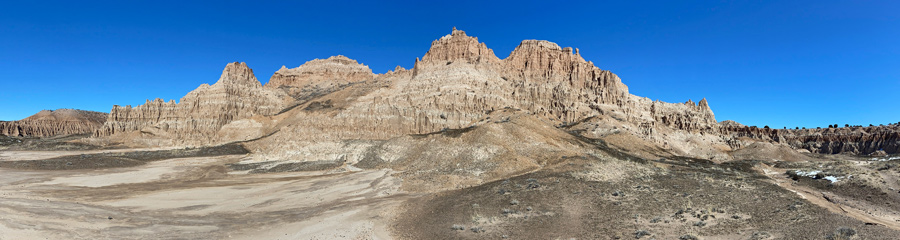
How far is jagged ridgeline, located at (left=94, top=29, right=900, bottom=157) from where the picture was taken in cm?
8169

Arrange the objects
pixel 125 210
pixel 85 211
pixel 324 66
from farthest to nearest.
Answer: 1. pixel 324 66
2. pixel 125 210
3. pixel 85 211

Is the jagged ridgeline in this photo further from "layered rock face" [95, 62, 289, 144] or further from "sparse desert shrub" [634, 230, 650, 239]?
"sparse desert shrub" [634, 230, 650, 239]

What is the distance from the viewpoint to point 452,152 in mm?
47031

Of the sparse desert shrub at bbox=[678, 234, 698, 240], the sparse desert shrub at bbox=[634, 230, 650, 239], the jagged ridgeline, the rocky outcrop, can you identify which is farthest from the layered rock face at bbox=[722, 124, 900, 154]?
the sparse desert shrub at bbox=[678, 234, 698, 240]

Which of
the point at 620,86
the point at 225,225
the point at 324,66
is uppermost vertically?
the point at 324,66

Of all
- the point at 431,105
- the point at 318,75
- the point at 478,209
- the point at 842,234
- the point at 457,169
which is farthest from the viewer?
the point at 318,75

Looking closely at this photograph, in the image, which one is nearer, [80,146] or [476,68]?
[80,146]

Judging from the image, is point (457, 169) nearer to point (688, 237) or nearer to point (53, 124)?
point (688, 237)

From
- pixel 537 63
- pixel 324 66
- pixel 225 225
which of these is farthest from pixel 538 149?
pixel 324 66

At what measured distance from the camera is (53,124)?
156m

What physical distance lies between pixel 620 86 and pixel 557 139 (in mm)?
59692

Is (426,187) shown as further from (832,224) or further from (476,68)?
(476,68)

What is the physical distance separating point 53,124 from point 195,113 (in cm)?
10403

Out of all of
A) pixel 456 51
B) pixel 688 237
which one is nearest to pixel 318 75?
pixel 456 51
